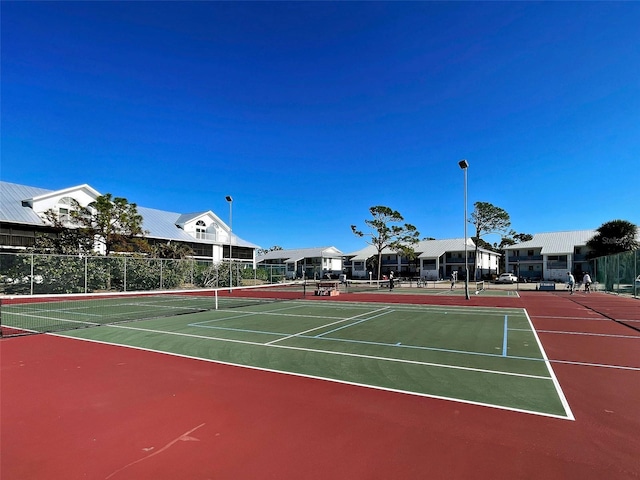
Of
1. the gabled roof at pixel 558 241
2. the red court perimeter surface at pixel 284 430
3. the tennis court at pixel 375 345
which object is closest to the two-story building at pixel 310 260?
the gabled roof at pixel 558 241

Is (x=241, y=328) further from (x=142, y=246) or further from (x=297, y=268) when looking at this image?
(x=297, y=268)

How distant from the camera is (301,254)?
83938mm

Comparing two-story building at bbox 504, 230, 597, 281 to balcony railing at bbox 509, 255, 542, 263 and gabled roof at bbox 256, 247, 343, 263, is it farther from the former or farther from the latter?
gabled roof at bbox 256, 247, 343, 263

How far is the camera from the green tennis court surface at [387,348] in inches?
237

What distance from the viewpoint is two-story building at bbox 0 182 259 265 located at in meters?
32.8

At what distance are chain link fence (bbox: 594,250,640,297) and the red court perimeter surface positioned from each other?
2388 cm

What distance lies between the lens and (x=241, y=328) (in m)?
12.2

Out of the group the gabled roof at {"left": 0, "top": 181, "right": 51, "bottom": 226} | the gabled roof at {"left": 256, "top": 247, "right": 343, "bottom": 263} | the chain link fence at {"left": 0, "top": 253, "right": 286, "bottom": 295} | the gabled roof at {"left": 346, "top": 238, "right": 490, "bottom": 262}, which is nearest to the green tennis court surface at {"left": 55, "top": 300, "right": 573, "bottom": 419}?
the chain link fence at {"left": 0, "top": 253, "right": 286, "bottom": 295}

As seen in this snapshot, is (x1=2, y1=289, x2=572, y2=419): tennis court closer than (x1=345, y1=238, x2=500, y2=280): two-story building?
Yes

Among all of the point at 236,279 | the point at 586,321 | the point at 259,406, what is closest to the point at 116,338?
the point at 259,406

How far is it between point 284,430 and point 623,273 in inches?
1355

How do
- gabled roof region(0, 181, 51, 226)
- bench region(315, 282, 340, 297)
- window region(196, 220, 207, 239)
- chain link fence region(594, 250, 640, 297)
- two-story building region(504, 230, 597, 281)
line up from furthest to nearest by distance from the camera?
two-story building region(504, 230, 597, 281) < window region(196, 220, 207, 239) < gabled roof region(0, 181, 51, 226) < bench region(315, 282, 340, 297) < chain link fence region(594, 250, 640, 297)

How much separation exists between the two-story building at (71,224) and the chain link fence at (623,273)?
28156 millimetres

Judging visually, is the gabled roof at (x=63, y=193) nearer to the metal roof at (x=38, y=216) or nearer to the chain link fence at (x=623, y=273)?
the metal roof at (x=38, y=216)
